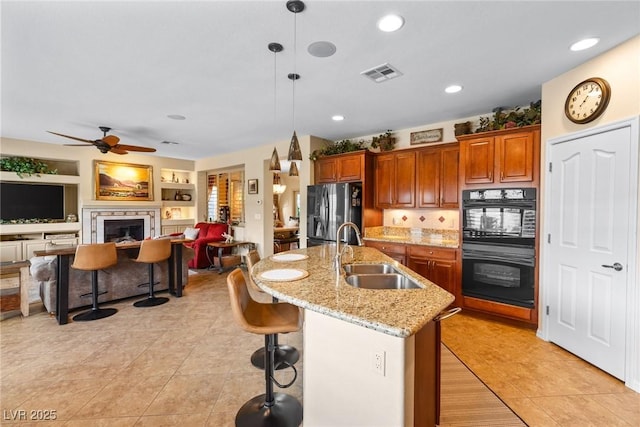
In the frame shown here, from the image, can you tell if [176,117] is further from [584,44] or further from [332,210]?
[584,44]

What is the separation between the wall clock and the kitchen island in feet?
7.51

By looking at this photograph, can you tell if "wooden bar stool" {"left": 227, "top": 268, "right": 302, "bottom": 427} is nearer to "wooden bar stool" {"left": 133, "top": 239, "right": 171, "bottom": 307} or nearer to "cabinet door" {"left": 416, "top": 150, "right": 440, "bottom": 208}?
"wooden bar stool" {"left": 133, "top": 239, "right": 171, "bottom": 307}

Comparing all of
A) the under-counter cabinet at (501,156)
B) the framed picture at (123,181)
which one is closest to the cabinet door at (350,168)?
the under-counter cabinet at (501,156)

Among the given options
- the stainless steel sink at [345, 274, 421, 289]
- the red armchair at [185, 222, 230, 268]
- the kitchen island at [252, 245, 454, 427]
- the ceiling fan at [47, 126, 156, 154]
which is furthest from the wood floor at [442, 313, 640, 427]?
the ceiling fan at [47, 126, 156, 154]

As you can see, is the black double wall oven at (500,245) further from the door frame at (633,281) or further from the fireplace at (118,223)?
the fireplace at (118,223)

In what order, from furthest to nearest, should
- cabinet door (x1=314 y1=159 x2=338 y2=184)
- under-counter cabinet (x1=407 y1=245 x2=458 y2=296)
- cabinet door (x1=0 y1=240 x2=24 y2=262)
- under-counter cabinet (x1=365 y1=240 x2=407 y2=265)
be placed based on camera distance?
cabinet door (x1=0 y1=240 x2=24 y2=262) → cabinet door (x1=314 y1=159 x2=338 y2=184) → under-counter cabinet (x1=365 y1=240 x2=407 y2=265) → under-counter cabinet (x1=407 y1=245 x2=458 y2=296)

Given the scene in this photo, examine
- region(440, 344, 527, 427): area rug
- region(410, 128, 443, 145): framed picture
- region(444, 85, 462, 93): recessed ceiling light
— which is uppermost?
region(444, 85, 462, 93): recessed ceiling light

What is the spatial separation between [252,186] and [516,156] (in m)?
4.88

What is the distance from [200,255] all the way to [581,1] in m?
6.50

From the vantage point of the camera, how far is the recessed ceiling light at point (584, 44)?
2.26 metres

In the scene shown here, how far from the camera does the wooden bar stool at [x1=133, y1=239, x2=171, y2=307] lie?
393 cm

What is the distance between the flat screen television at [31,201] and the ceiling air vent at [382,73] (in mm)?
7105

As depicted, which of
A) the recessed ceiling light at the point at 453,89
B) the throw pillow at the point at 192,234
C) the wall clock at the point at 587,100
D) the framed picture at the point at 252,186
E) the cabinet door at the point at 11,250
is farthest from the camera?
the throw pillow at the point at 192,234

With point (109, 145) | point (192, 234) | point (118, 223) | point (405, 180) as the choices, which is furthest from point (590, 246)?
point (118, 223)
